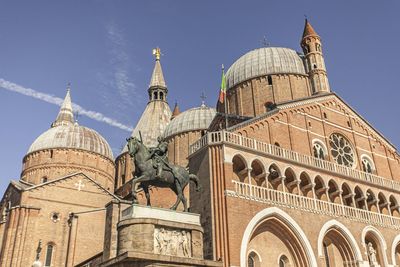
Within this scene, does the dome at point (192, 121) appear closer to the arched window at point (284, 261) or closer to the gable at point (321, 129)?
the gable at point (321, 129)

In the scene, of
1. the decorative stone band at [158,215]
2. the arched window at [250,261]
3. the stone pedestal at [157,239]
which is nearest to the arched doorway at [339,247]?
the arched window at [250,261]

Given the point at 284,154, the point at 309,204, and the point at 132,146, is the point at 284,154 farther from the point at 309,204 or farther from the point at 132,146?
the point at 132,146

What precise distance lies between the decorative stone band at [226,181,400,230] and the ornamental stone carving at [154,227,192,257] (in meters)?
7.48

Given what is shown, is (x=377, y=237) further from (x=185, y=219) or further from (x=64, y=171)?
(x=64, y=171)

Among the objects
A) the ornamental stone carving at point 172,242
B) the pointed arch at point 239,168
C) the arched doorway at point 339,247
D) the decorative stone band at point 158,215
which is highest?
the pointed arch at point 239,168

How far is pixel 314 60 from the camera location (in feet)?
111

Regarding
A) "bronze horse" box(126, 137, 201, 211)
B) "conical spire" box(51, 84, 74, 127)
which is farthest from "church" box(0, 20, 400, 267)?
"conical spire" box(51, 84, 74, 127)

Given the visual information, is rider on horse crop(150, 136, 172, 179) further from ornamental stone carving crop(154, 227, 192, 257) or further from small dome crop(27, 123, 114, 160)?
small dome crop(27, 123, 114, 160)

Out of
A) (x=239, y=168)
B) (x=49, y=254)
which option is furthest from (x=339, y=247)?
(x=49, y=254)

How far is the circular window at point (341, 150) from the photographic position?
28647mm

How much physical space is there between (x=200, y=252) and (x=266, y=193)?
9494 millimetres

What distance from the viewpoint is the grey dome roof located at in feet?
111

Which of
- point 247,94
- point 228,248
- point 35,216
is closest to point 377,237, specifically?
point 228,248

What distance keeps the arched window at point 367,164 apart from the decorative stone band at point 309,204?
3.70 meters
